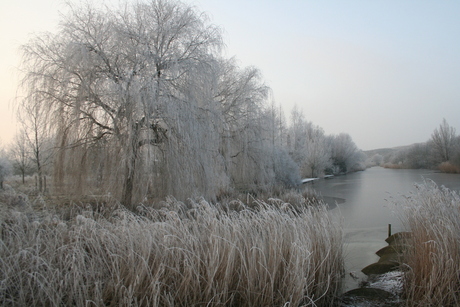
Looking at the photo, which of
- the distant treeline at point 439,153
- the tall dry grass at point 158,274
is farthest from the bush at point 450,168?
the tall dry grass at point 158,274

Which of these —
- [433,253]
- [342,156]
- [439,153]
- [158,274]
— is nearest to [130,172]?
[158,274]

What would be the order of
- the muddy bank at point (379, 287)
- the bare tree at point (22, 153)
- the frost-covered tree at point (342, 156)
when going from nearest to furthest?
the muddy bank at point (379, 287) → the bare tree at point (22, 153) → the frost-covered tree at point (342, 156)

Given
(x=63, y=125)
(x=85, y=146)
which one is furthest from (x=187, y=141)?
(x=63, y=125)

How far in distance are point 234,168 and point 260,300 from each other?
13167 mm

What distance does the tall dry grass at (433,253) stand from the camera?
3.42 metres

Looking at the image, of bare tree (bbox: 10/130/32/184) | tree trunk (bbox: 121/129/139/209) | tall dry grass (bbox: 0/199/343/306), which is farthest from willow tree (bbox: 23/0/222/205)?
bare tree (bbox: 10/130/32/184)

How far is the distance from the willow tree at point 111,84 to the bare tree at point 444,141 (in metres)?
45.7

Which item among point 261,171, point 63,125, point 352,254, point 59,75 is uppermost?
point 59,75

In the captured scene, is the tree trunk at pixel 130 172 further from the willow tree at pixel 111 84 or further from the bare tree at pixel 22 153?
the bare tree at pixel 22 153

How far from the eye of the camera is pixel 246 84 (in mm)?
17344

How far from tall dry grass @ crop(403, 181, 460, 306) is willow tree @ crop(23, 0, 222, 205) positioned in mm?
6446

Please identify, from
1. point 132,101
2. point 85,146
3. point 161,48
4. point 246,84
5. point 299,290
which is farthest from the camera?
point 246,84

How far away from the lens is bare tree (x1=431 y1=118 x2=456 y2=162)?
43.8m

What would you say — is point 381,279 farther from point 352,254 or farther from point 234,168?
point 234,168
